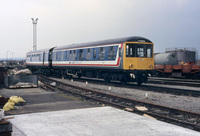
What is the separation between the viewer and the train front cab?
17.4m

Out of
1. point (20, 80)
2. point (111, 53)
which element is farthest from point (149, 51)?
point (20, 80)

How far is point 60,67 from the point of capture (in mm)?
27594

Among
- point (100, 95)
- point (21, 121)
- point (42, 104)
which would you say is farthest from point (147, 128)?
point (100, 95)

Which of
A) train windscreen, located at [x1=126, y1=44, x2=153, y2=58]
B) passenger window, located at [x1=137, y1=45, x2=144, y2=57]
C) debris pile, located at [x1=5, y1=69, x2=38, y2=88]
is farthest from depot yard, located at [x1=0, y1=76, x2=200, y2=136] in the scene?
passenger window, located at [x1=137, y1=45, x2=144, y2=57]

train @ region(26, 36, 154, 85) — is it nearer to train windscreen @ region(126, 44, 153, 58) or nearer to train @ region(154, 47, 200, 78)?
train windscreen @ region(126, 44, 153, 58)

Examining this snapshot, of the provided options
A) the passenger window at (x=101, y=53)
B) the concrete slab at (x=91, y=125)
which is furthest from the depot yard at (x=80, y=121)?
the passenger window at (x=101, y=53)

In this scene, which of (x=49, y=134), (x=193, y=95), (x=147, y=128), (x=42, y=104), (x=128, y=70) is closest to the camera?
(x=49, y=134)

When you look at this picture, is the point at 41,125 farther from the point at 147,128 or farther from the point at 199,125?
the point at 199,125

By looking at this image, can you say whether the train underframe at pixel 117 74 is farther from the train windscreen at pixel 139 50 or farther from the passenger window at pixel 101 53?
the train windscreen at pixel 139 50

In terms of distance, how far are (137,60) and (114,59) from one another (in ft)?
5.98

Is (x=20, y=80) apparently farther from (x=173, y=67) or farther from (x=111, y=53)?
(x=173, y=67)

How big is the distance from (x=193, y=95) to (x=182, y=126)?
6819 mm

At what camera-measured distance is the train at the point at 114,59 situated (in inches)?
690

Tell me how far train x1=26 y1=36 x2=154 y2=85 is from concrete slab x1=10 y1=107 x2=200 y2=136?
910cm
